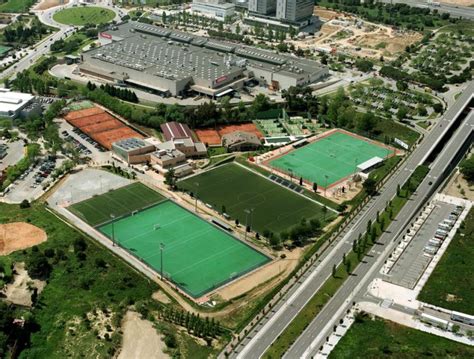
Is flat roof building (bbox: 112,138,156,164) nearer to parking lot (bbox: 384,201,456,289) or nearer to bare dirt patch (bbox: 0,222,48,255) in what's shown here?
bare dirt patch (bbox: 0,222,48,255)

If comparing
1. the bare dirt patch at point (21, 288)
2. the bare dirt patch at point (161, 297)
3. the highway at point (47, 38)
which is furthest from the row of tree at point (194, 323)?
the highway at point (47, 38)

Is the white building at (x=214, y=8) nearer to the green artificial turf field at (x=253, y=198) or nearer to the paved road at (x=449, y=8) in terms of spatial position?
the paved road at (x=449, y=8)

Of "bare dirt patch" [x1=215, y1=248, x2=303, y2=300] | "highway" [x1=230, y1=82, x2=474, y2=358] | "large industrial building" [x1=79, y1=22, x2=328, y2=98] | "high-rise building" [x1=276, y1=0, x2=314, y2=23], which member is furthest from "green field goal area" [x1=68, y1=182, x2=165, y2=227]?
"high-rise building" [x1=276, y1=0, x2=314, y2=23]

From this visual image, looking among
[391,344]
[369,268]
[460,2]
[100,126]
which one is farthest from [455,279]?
[460,2]

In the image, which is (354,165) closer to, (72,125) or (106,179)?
(106,179)

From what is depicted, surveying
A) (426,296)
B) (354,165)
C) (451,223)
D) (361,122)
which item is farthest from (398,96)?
(426,296)

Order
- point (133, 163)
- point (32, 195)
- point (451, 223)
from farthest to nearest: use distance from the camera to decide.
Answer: point (133, 163) → point (32, 195) → point (451, 223)
